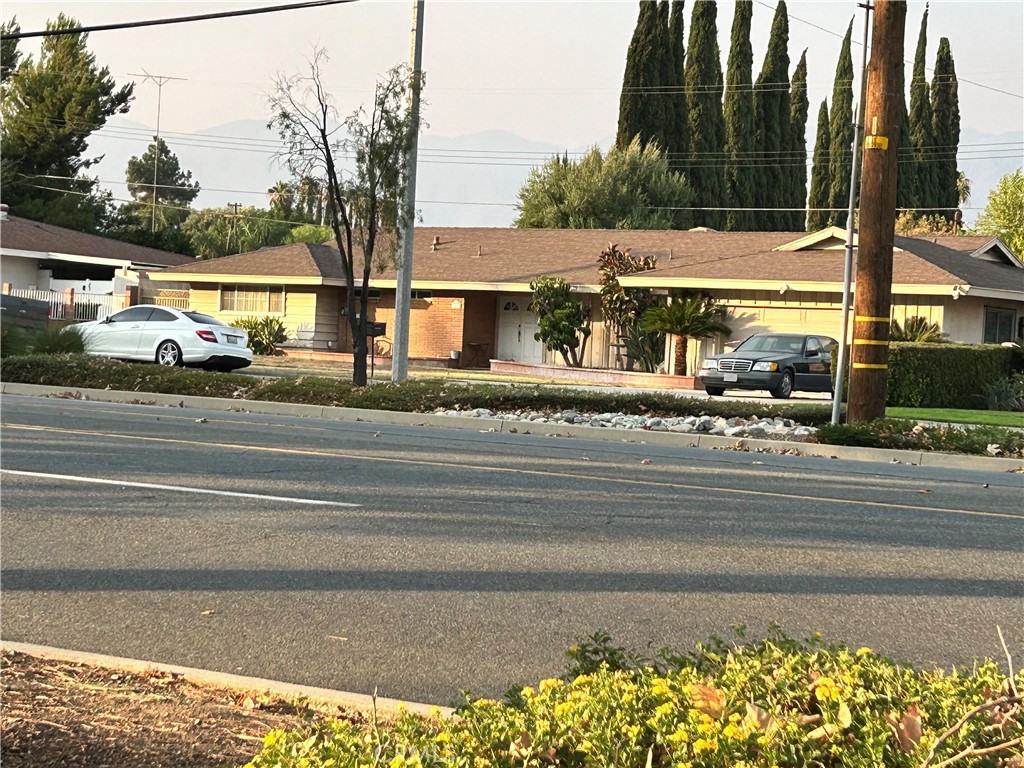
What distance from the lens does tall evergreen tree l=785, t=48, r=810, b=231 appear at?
64562mm

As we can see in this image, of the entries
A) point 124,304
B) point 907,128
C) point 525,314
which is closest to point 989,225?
point 907,128

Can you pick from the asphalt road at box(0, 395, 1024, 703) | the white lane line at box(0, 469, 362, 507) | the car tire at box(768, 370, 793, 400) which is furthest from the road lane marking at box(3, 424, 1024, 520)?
the car tire at box(768, 370, 793, 400)

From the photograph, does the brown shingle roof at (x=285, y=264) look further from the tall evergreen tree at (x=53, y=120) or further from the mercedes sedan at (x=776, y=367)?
the tall evergreen tree at (x=53, y=120)

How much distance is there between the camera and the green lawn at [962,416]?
20484 millimetres

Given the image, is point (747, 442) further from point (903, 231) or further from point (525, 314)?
point (903, 231)

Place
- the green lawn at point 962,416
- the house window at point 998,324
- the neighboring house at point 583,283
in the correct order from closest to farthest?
the green lawn at point 962,416
the neighboring house at point 583,283
the house window at point 998,324

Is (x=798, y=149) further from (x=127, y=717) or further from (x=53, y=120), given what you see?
(x=127, y=717)

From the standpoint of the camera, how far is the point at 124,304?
1766 inches

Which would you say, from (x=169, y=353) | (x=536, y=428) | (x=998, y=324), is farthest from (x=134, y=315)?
(x=998, y=324)

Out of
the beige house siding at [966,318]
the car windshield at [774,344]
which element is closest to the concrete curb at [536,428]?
the car windshield at [774,344]

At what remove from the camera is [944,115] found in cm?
6538

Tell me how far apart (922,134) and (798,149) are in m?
6.40

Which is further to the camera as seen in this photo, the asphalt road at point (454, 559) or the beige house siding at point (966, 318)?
the beige house siding at point (966, 318)

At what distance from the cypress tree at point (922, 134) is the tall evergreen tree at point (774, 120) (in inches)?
258
